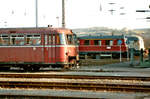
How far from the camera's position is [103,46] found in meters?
51.3

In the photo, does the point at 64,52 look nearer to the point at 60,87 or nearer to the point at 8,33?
the point at 8,33

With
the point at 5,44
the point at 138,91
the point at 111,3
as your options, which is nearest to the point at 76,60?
the point at 5,44

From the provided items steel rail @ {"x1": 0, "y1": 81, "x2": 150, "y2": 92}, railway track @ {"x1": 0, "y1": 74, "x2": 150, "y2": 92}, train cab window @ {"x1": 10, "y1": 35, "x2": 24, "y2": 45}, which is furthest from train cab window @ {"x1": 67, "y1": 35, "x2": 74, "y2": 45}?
steel rail @ {"x1": 0, "y1": 81, "x2": 150, "y2": 92}

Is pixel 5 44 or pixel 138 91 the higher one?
pixel 5 44

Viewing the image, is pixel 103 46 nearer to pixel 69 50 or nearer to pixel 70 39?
pixel 70 39

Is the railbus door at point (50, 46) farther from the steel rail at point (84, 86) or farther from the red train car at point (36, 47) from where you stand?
the steel rail at point (84, 86)

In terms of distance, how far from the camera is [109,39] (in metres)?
51.0

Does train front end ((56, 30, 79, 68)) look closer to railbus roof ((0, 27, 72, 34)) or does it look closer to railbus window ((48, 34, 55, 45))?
railbus roof ((0, 27, 72, 34))

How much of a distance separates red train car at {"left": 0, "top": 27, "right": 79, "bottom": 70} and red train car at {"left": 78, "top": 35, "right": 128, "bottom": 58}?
2505 cm

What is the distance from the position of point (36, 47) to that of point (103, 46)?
1056 inches

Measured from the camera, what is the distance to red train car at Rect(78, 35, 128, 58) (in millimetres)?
51031

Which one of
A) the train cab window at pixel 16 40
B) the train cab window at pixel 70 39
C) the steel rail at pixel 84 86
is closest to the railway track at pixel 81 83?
the steel rail at pixel 84 86

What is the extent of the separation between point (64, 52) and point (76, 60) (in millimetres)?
2130

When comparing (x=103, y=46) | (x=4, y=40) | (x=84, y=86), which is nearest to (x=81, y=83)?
(x=84, y=86)
